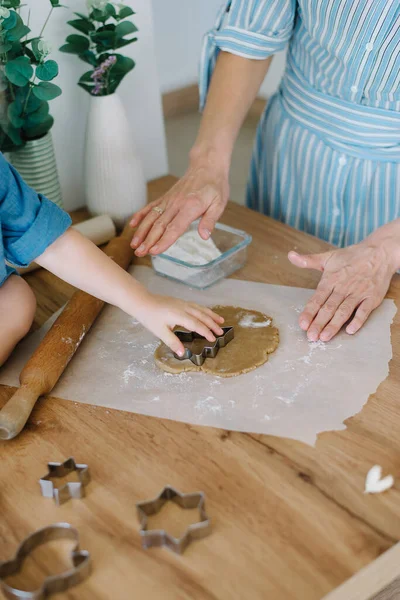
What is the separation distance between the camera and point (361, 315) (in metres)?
1.02

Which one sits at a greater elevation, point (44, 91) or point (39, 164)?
point (44, 91)

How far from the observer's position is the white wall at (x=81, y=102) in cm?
134

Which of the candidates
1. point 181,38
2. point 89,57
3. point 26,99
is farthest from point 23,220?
point 181,38

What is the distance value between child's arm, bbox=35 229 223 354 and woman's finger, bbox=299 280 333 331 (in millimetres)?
140

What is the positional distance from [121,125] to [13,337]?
1.68 feet

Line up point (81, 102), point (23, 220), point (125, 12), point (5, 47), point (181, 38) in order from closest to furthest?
point (23, 220), point (5, 47), point (125, 12), point (81, 102), point (181, 38)

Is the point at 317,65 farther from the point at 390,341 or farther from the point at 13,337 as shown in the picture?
the point at 13,337

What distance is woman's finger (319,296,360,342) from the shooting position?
998 mm

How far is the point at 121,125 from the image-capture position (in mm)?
1316

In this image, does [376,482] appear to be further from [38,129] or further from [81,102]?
[81,102]

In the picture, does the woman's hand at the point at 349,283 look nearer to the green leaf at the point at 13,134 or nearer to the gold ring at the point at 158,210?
the gold ring at the point at 158,210

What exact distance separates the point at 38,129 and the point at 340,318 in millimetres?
656

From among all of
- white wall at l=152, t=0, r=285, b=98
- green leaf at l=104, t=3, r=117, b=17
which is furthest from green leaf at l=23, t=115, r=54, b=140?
white wall at l=152, t=0, r=285, b=98

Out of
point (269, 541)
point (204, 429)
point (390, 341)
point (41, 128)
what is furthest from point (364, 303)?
point (41, 128)
